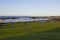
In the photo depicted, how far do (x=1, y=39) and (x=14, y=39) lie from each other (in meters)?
0.51

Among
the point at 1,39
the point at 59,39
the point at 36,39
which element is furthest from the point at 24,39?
the point at 59,39

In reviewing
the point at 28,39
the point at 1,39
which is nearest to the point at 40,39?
the point at 28,39

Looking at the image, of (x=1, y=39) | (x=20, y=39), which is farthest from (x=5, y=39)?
(x=20, y=39)

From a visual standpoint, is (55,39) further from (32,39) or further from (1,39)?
(1,39)

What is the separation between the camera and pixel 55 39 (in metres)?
4.88

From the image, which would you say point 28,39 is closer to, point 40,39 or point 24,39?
point 24,39

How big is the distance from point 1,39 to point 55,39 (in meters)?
2.05

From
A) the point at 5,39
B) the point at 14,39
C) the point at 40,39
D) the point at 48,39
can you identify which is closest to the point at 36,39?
the point at 40,39

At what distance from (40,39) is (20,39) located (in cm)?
75

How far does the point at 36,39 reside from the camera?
4.90 m

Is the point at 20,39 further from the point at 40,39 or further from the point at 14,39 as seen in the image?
the point at 40,39

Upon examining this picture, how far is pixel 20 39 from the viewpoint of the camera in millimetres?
4852

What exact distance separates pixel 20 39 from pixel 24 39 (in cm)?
15

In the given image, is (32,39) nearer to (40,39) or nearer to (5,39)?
(40,39)
